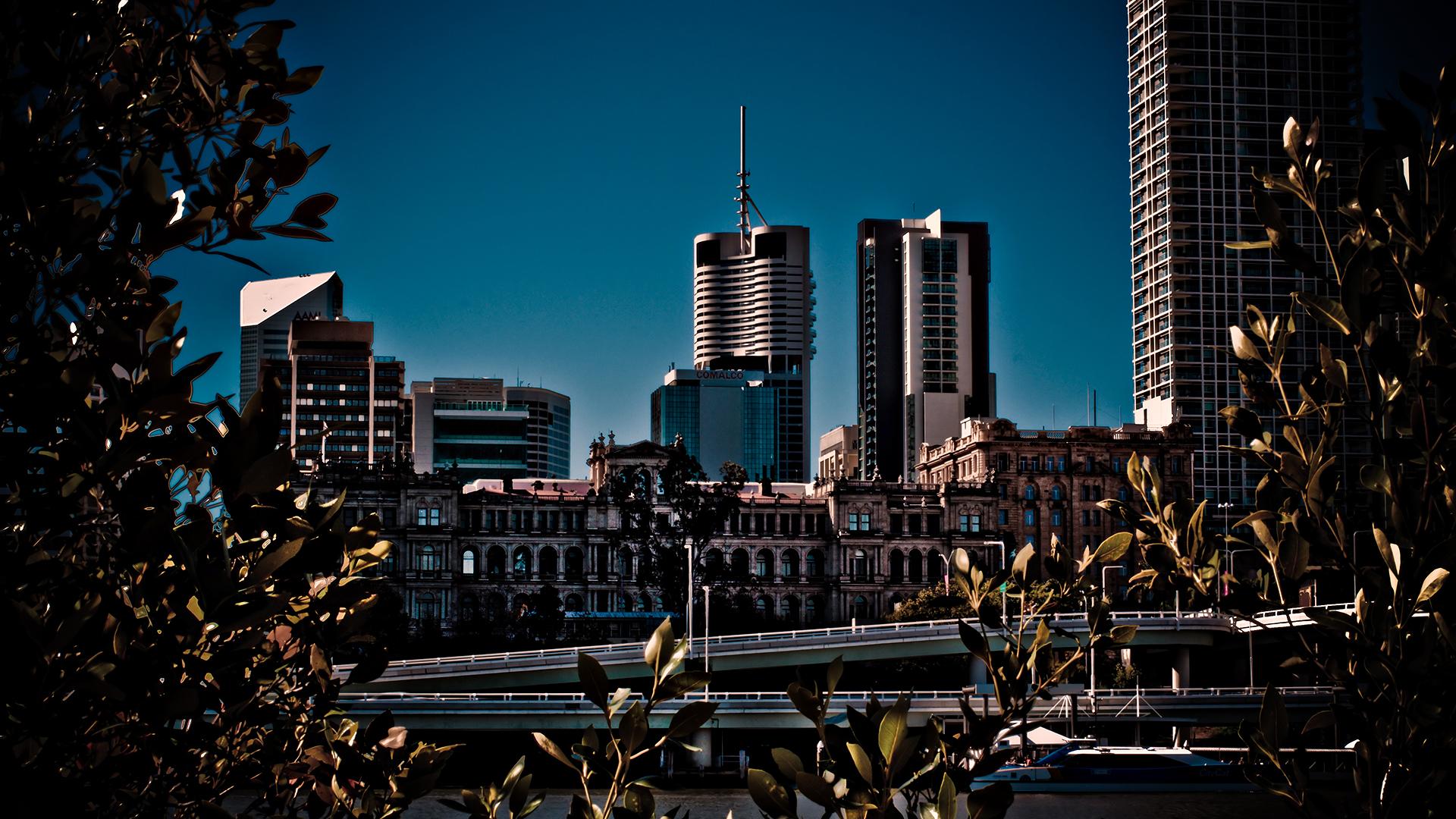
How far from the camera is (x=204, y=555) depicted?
3.39 meters

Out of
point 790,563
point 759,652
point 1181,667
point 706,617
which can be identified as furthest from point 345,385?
point 1181,667

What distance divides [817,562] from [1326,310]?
100m

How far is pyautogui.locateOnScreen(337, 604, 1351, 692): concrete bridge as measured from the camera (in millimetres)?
62844

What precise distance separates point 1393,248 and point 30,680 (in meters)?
5.21

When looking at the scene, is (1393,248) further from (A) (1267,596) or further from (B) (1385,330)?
(A) (1267,596)

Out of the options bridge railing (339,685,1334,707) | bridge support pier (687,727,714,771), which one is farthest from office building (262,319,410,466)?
bridge support pier (687,727,714,771)

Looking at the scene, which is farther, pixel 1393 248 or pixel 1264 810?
pixel 1264 810

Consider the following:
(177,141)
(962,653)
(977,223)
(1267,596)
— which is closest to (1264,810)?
(962,653)

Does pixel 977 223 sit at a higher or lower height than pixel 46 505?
higher

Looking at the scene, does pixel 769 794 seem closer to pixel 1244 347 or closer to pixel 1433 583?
pixel 1433 583

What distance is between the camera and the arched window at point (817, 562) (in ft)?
344

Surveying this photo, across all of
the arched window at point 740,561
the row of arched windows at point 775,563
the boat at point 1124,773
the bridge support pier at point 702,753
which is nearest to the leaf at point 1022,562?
the boat at point 1124,773

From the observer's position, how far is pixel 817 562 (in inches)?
4131

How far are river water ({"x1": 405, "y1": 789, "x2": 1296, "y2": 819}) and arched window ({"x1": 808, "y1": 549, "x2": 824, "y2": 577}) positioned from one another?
52072 millimetres
